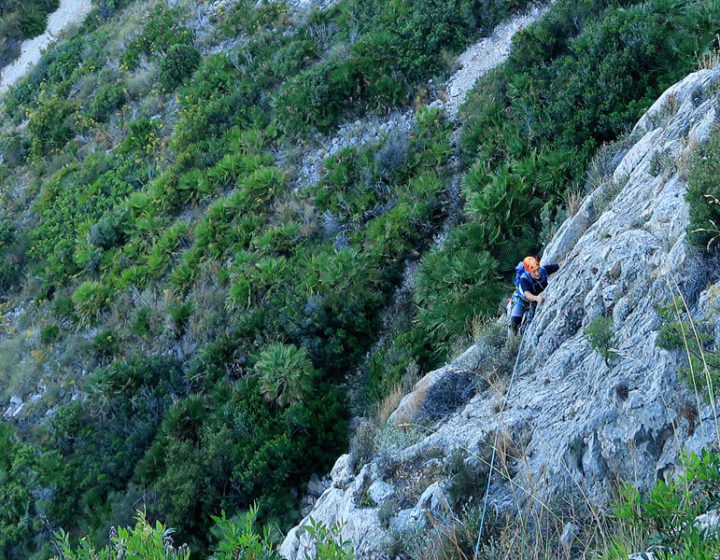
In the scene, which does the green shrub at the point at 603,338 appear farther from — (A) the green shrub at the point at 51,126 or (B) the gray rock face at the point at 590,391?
(A) the green shrub at the point at 51,126

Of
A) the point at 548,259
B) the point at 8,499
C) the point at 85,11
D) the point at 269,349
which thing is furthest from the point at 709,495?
the point at 85,11

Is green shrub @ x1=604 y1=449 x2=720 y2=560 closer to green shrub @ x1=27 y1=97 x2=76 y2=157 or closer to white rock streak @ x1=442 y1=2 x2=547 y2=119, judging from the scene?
white rock streak @ x1=442 y1=2 x2=547 y2=119

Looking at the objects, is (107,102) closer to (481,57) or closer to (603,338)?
(481,57)

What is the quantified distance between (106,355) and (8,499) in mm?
3034

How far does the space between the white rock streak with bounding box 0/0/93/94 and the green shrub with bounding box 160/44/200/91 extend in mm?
8273

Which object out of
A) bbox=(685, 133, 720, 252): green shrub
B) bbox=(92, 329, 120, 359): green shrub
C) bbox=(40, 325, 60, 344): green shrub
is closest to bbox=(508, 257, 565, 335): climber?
bbox=(685, 133, 720, 252): green shrub

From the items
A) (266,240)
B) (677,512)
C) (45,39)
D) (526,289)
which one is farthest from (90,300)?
(45,39)

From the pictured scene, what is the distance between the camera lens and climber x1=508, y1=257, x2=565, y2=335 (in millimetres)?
7258

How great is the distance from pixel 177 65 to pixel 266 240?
8.32m

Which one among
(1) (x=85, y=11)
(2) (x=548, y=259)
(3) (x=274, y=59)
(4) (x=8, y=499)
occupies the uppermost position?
(1) (x=85, y=11)

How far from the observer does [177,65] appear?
17.5m

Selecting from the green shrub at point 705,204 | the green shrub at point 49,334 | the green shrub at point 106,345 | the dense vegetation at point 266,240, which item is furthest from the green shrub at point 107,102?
the green shrub at point 705,204

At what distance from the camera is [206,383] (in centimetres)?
1048

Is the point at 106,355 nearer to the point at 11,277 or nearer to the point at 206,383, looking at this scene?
the point at 206,383
